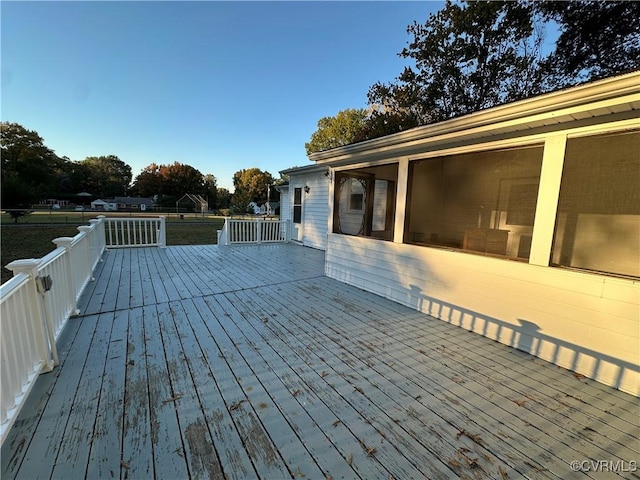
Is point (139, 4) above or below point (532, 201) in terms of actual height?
above

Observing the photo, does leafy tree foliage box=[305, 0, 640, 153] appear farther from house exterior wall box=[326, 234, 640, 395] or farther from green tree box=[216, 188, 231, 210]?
green tree box=[216, 188, 231, 210]

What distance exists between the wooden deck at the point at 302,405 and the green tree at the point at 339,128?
20.6 metres

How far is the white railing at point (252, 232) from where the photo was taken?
8.57m

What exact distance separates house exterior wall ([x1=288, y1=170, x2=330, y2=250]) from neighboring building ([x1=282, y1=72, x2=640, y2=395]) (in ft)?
13.4

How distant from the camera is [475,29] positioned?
1036 centimetres

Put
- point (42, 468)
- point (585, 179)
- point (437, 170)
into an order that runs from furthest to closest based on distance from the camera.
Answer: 1. point (437, 170)
2. point (585, 179)
3. point (42, 468)

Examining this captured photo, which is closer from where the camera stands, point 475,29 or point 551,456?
point 551,456

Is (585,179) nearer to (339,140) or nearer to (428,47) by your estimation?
(428,47)

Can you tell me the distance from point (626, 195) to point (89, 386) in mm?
4974

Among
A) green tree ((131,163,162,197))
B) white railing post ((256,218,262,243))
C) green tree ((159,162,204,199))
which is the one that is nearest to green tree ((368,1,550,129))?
white railing post ((256,218,262,243))

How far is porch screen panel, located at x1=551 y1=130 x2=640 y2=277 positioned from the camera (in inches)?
95.7

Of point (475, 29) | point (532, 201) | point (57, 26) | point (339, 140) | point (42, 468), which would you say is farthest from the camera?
point (339, 140)

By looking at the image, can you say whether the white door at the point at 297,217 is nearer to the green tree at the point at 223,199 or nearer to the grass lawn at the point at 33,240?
the grass lawn at the point at 33,240

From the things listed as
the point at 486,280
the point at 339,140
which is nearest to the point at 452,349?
the point at 486,280
